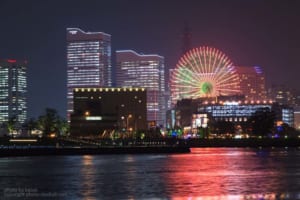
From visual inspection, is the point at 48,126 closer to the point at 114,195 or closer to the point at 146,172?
the point at 146,172

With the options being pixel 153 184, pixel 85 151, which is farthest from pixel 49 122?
pixel 153 184

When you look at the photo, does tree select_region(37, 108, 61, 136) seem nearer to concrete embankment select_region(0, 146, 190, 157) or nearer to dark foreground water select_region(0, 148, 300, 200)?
concrete embankment select_region(0, 146, 190, 157)

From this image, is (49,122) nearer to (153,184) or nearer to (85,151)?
(85,151)

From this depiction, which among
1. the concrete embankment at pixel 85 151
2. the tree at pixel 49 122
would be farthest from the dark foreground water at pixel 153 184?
the tree at pixel 49 122

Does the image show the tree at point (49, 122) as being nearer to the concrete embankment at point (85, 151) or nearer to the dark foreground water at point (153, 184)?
the concrete embankment at point (85, 151)

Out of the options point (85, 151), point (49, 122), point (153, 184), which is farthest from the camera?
point (49, 122)

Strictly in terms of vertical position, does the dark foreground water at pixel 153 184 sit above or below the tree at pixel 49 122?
below

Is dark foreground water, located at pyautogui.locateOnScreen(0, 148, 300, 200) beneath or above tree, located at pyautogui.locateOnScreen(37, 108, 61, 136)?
beneath

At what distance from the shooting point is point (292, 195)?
41031 millimetres

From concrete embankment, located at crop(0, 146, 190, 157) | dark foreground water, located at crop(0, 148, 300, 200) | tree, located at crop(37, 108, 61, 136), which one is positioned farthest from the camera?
tree, located at crop(37, 108, 61, 136)

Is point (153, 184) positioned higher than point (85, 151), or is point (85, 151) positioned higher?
point (85, 151)

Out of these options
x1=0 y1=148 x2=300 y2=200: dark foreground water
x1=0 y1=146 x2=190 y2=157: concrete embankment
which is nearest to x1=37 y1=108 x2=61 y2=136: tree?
x1=0 y1=146 x2=190 y2=157: concrete embankment

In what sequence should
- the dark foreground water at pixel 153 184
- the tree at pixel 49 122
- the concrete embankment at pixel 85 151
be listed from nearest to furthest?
the dark foreground water at pixel 153 184, the concrete embankment at pixel 85 151, the tree at pixel 49 122

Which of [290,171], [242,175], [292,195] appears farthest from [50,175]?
[292,195]
